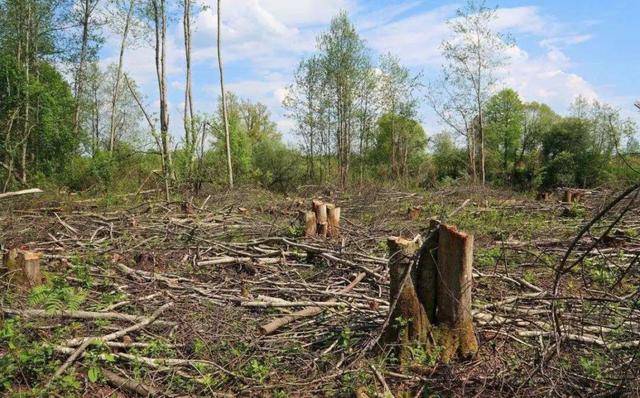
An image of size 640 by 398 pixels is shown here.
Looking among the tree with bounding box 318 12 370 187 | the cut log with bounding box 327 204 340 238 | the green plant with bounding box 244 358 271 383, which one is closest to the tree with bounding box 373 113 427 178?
the tree with bounding box 318 12 370 187

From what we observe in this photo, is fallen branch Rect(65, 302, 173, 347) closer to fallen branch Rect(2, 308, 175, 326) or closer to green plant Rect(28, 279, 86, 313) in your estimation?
fallen branch Rect(2, 308, 175, 326)

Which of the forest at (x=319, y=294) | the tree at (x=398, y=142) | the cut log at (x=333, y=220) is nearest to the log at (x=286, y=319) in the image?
the forest at (x=319, y=294)

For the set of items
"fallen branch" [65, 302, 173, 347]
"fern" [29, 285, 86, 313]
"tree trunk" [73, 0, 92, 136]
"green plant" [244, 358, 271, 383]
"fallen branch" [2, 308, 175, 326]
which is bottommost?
"green plant" [244, 358, 271, 383]

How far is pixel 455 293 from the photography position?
401 centimetres

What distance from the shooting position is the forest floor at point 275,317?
373 centimetres

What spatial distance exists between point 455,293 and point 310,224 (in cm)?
459

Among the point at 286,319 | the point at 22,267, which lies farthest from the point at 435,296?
the point at 22,267

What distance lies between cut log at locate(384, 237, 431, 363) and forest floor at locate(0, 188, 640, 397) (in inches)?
4.1

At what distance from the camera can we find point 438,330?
4.13 meters

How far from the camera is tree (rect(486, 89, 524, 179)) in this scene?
102ft

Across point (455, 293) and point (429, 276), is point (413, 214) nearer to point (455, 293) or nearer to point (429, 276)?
point (429, 276)

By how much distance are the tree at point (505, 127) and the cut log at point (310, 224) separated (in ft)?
80.5

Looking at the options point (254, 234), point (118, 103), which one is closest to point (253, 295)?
point (254, 234)

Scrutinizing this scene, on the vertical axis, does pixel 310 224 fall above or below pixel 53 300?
above
